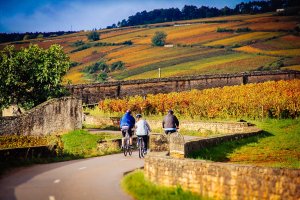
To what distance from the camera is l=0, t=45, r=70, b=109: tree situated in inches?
1243

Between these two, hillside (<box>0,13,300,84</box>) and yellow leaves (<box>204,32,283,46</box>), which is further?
yellow leaves (<box>204,32,283,46</box>)

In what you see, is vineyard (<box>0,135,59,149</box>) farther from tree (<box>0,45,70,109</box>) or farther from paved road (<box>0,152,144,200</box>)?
tree (<box>0,45,70,109</box>)

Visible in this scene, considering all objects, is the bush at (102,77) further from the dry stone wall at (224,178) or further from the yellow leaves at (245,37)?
the dry stone wall at (224,178)

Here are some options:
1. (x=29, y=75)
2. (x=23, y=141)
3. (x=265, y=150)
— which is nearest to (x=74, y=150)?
(x=23, y=141)

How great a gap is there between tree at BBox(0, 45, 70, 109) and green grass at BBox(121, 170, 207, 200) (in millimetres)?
18588

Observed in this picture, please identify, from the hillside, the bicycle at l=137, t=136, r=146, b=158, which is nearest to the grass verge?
the bicycle at l=137, t=136, r=146, b=158

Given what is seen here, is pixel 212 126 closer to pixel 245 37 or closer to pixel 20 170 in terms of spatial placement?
pixel 20 170

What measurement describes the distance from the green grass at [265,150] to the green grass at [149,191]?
15.0 feet

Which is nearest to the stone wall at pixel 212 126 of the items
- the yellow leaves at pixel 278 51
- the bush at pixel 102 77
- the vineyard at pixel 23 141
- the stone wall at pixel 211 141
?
the stone wall at pixel 211 141

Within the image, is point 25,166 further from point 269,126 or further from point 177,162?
point 269,126

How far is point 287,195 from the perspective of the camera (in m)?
10.9

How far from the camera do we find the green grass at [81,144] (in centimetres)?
2258

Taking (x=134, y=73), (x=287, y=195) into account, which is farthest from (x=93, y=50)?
(x=287, y=195)

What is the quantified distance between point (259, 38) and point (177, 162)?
260 feet
